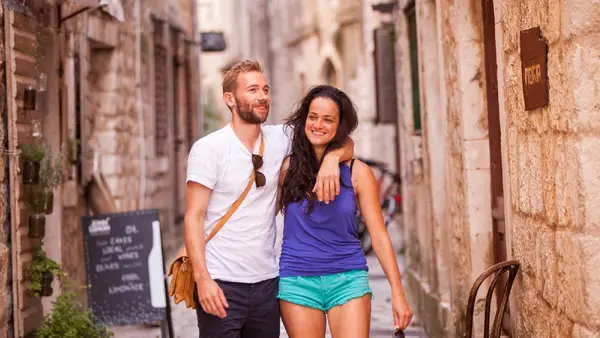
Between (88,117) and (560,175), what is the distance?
6.66 meters

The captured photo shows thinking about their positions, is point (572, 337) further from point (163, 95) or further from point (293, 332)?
point (163, 95)

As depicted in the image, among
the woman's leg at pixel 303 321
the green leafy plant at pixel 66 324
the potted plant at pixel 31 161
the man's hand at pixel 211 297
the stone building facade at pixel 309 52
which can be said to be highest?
the stone building facade at pixel 309 52

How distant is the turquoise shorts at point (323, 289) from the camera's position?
4047 millimetres

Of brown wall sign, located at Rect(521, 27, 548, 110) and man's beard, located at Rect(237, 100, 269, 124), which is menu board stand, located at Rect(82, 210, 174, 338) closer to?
man's beard, located at Rect(237, 100, 269, 124)

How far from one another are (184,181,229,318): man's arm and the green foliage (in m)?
2.89

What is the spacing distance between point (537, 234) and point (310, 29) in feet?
92.6

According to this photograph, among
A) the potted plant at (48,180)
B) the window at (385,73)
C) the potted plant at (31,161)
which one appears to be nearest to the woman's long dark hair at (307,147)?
the potted plant at (31,161)

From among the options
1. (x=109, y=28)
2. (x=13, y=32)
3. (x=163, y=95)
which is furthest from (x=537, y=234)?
(x=163, y=95)

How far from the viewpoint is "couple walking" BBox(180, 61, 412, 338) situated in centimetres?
403

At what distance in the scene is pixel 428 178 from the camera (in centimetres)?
812

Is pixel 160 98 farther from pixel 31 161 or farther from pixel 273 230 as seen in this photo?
pixel 273 230

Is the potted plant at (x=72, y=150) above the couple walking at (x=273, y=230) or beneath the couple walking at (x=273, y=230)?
above

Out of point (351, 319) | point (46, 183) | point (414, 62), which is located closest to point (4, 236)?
point (46, 183)

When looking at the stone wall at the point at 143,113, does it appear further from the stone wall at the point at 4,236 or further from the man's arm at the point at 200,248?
the man's arm at the point at 200,248
